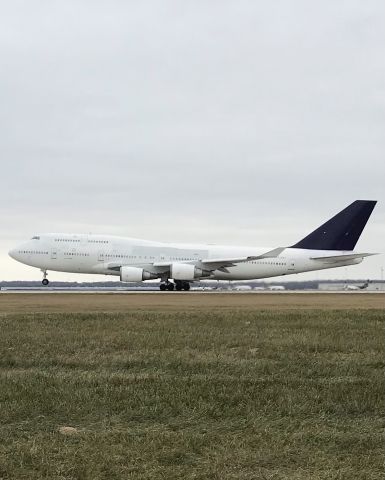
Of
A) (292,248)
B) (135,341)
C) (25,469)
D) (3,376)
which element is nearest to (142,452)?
(25,469)

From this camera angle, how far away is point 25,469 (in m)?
4.86

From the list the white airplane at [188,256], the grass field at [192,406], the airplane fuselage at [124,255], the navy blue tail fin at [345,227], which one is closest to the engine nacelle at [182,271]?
the white airplane at [188,256]

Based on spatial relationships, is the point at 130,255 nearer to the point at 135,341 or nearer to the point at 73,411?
the point at 135,341

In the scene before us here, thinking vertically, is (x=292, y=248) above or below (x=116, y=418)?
above

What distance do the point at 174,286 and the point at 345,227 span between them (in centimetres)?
1568

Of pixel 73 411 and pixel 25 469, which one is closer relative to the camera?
pixel 25 469

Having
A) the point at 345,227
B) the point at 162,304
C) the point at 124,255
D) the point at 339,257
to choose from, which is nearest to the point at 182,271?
the point at 124,255

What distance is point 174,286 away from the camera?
5025 centimetres

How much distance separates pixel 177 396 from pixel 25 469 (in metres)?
2.77

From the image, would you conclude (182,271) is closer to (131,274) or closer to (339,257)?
(131,274)

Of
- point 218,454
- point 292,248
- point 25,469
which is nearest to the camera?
point 25,469

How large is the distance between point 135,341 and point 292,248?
41.8m

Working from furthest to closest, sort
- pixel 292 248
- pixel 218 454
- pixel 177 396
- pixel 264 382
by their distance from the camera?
pixel 292 248
pixel 264 382
pixel 177 396
pixel 218 454

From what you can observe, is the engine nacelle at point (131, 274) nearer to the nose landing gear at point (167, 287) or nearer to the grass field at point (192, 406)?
the nose landing gear at point (167, 287)
